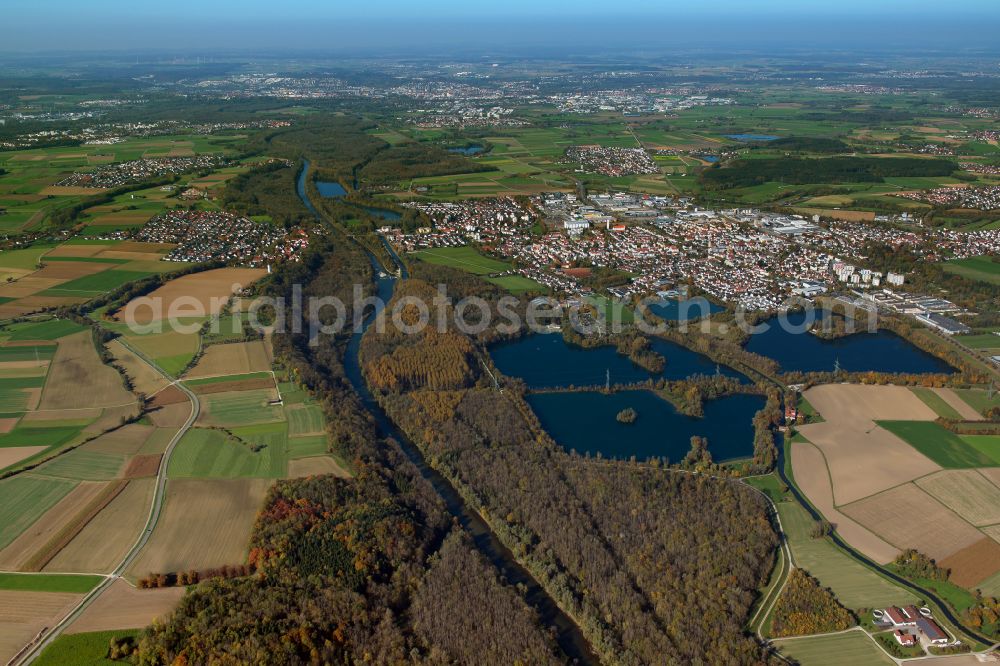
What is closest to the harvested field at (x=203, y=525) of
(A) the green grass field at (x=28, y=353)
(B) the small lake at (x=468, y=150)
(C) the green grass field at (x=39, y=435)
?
(C) the green grass field at (x=39, y=435)

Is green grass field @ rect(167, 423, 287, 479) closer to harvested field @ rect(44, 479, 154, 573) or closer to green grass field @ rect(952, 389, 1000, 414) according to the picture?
harvested field @ rect(44, 479, 154, 573)

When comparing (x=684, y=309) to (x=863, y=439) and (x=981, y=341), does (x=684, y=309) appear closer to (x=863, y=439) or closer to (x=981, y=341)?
(x=981, y=341)

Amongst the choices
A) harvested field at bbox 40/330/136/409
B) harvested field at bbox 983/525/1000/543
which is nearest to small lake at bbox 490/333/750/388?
harvested field at bbox 983/525/1000/543

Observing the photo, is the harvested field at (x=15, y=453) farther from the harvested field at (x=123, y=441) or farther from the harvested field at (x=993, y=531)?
the harvested field at (x=993, y=531)

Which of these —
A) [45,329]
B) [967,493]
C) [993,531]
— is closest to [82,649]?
[45,329]

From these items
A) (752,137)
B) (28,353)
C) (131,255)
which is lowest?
(28,353)

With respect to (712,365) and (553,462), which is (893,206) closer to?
(712,365)
